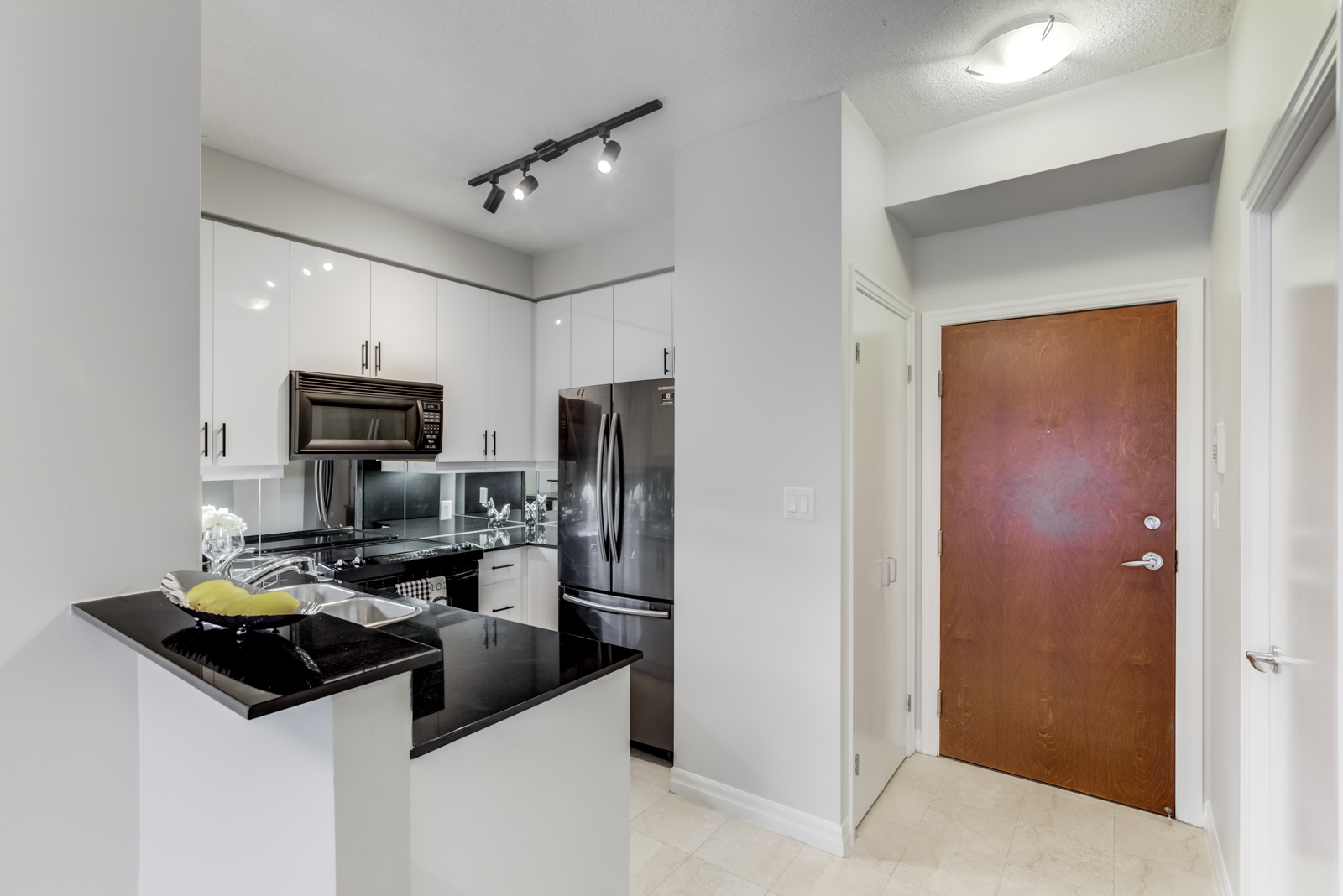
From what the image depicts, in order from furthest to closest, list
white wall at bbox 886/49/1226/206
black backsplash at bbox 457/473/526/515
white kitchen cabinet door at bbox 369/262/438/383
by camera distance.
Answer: black backsplash at bbox 457/473/526/515 → white kitchen cabinet door at bbox 369/262/438/383 → white wall at bbox 886/49/1226/206

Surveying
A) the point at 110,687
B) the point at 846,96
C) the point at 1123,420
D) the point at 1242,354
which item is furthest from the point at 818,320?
the point at 110,687

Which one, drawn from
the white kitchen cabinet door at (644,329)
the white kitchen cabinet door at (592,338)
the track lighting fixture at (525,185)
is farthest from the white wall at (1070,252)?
the track lighting fixture at (525,185)

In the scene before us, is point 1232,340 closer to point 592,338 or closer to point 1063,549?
point 1063,549

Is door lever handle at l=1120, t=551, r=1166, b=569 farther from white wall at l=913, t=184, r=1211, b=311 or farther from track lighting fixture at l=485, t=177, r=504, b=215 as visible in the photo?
track lighting fixture at l=485, t=177, r=504, b=215

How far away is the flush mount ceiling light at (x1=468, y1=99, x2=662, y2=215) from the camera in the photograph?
7.43ft

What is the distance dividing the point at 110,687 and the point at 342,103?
1976 millimetres

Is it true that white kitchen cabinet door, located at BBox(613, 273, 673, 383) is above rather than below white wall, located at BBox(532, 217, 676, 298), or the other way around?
below

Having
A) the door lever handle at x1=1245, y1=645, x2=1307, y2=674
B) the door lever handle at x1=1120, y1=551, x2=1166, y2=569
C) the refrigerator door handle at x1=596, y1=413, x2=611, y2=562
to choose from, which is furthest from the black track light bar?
the door lever handle at x1=1120, y1=551, x2=1166, y2=569

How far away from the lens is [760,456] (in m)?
2.37

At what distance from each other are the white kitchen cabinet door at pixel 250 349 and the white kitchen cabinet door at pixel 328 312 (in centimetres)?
5

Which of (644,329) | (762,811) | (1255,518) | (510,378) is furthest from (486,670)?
(510,378)

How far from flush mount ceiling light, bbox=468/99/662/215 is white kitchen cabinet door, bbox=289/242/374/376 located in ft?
2.43

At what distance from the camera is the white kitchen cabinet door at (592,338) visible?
11.6 ft

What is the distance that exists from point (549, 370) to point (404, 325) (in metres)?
0.87
